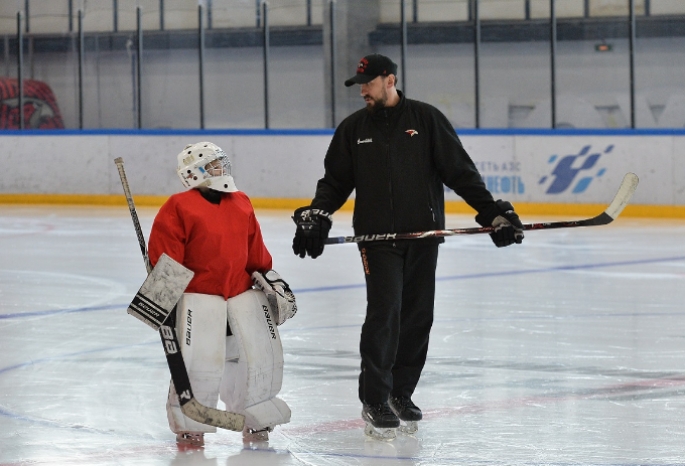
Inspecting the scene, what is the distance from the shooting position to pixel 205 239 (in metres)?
3.90

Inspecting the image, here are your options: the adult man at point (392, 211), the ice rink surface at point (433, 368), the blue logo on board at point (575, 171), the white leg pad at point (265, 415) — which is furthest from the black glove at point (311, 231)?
the blue logo on board at point (575, 171)

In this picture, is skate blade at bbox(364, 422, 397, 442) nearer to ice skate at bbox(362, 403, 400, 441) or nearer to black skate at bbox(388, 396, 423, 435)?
ice skate at bbox(362, 403, 400, 441)

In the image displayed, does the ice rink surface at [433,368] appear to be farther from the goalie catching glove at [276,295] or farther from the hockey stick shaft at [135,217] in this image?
the hockey stick shaft at [135,217]

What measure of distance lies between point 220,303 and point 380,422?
654 mm

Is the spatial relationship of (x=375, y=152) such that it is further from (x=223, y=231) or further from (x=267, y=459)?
(x=267, y=459)

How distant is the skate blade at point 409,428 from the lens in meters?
4.07

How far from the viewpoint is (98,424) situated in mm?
4250

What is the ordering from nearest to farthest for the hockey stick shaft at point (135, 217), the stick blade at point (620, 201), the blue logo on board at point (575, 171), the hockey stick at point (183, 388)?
the hockey stick at point (183, 388) → the hockey stick shaft at point (135, 217) → the stick blade at point (620, 201) → the blue logo on board at point (575, 171)

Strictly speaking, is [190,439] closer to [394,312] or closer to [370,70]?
[394,312]

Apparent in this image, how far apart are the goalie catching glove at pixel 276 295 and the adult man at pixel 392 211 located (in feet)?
0.44

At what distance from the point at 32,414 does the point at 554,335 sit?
9.23 ft

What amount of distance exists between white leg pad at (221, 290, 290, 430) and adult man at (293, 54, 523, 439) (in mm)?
263

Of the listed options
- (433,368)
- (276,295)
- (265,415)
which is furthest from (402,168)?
(433,368)

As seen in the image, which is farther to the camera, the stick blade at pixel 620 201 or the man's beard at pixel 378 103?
the stick blade at pixel 620 201
